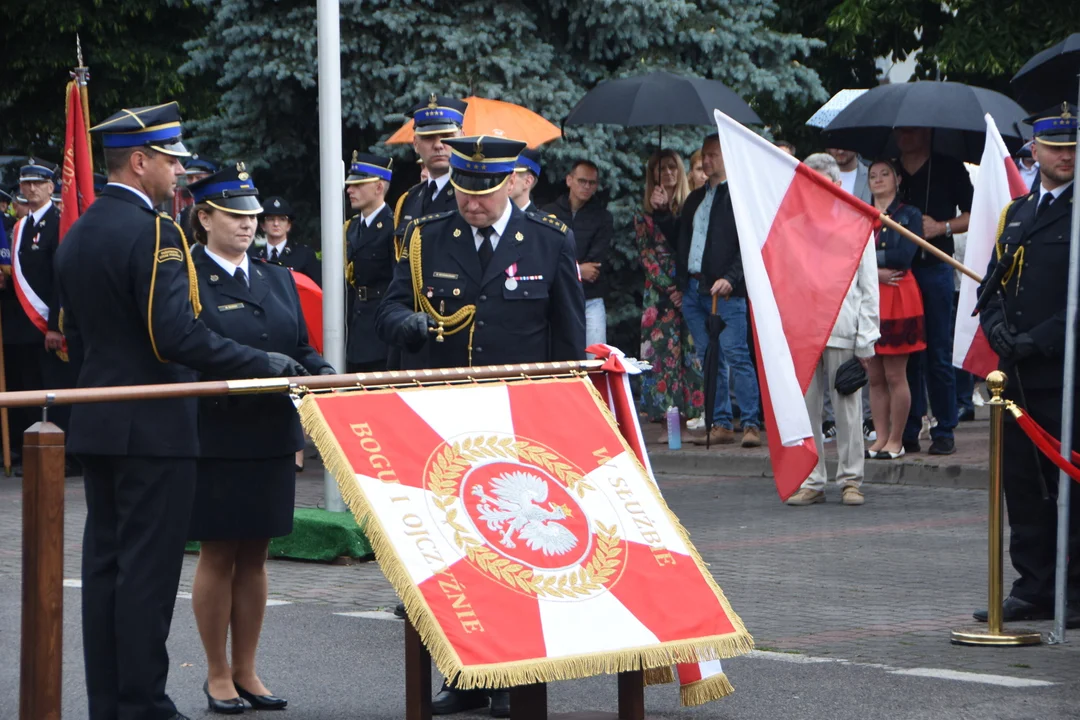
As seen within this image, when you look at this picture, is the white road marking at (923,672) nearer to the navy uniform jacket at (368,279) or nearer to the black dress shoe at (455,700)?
the black dress shoe at (455,700)

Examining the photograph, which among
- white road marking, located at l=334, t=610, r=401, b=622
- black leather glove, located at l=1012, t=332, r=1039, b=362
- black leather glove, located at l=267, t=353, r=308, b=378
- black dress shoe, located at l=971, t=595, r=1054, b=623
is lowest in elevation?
white road marking, located at l=334, t=610, r=401, b=622

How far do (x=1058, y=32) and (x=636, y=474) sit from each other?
14.5 metres

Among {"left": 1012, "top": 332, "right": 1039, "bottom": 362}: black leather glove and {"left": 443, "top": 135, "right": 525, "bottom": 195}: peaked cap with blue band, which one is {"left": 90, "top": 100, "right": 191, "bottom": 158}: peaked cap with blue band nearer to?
{"left": 443, "top": 135, "right": 525, "bottom": 195}: peaked cap with blue band

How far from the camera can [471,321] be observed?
22.4 ft

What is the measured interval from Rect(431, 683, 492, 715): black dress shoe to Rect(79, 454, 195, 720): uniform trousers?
3.21 ft

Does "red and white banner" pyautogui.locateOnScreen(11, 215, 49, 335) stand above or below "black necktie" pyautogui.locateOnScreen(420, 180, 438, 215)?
below

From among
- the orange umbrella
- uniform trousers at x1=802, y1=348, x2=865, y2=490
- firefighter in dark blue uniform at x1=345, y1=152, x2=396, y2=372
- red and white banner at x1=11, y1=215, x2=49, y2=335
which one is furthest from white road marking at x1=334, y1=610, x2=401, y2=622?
red and white banner at x1=11, y1=215, x2=49, y2=335

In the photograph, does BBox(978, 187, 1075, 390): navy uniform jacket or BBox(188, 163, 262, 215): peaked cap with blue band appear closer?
BBox(188, 163, 262, 215): peaked cap with blue band

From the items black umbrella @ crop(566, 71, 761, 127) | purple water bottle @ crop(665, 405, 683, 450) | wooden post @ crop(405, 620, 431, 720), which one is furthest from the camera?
purple water bottle @ crop(665, 405, 683, 450)

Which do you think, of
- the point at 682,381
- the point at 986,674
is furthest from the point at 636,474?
the point at 682,381

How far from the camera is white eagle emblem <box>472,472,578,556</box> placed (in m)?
5.41

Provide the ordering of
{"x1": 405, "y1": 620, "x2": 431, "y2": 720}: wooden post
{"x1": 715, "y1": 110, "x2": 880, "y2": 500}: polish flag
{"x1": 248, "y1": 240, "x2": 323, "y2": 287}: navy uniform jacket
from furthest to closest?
{"x1": 248, "y1": 240, "x2": 323, "y2": 287}: navy uniform jacket → {"x1": 715, "y1": 110, "x2": 880, "y2": 500}: polish flag → {"x1": 405, "y1": 620, "x2": 431, "y2": 720}: wooden post

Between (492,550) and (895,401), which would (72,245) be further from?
(895,401)

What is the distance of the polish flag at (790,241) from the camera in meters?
7.51
